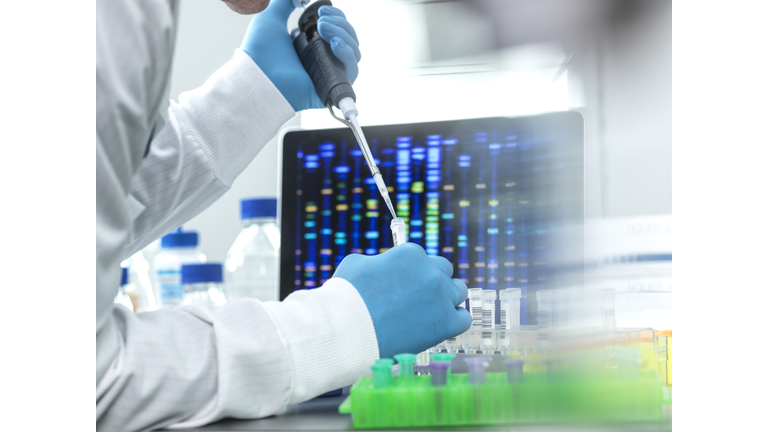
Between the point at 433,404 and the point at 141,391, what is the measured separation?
19cm

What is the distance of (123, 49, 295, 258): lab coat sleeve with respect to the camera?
59cm

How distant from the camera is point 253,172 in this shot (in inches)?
43.9

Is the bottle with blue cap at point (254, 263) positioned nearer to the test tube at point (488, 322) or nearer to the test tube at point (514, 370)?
the test tube at point (488, 322)

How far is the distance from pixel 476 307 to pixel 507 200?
0.19 meters

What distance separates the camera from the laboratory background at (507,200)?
36cm

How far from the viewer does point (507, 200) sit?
0.67m

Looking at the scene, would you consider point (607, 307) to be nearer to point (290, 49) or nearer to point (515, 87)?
point (515, 87)

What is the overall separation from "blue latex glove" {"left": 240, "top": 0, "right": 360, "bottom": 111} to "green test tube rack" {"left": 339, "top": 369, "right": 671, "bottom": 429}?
0.46 meters

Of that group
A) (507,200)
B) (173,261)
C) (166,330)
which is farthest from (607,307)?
(173,261)

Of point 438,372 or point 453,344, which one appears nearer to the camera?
point 438,372

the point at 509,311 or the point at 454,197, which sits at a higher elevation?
the point at 454,197
